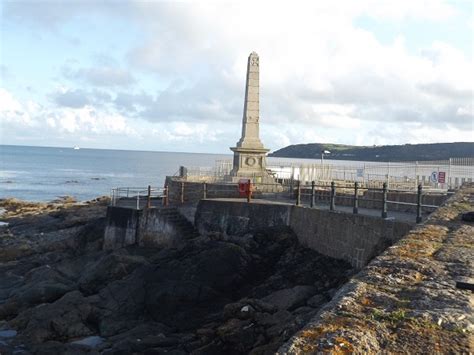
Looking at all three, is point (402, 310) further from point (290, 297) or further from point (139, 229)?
point (139, 229)

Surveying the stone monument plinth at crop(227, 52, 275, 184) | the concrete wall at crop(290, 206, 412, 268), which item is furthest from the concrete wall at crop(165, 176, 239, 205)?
the concrete wall at crop(290, 206, 412, 268)

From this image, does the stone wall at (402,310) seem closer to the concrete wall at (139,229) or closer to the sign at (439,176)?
the concrete wall at (139,229)

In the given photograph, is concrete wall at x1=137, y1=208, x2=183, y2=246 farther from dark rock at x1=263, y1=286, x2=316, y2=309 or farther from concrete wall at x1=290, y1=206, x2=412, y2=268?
dark rock at x1=263, y1=286, x2=316, y2=309

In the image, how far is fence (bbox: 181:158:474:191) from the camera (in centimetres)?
2152

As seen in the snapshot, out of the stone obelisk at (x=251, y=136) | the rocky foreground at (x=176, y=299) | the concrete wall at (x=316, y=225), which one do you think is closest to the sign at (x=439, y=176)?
the stone obelisk at (x=251, y=136)

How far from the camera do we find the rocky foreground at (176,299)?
35.0 feet

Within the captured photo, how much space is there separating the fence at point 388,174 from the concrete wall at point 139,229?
5488mm

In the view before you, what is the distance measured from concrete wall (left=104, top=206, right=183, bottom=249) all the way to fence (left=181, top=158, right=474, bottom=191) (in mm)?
5488

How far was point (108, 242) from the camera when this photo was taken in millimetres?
20188

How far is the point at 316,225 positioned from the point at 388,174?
10510mm

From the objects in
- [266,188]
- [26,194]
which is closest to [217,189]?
[266,188]

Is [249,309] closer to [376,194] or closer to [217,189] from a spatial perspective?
[376,194]

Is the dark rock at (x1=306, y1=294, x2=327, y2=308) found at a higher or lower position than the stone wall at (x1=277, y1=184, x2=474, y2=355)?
lower

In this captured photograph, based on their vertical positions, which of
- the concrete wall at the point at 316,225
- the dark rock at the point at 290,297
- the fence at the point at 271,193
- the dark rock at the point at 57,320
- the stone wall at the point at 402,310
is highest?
the stone wall at the point at 402,310
